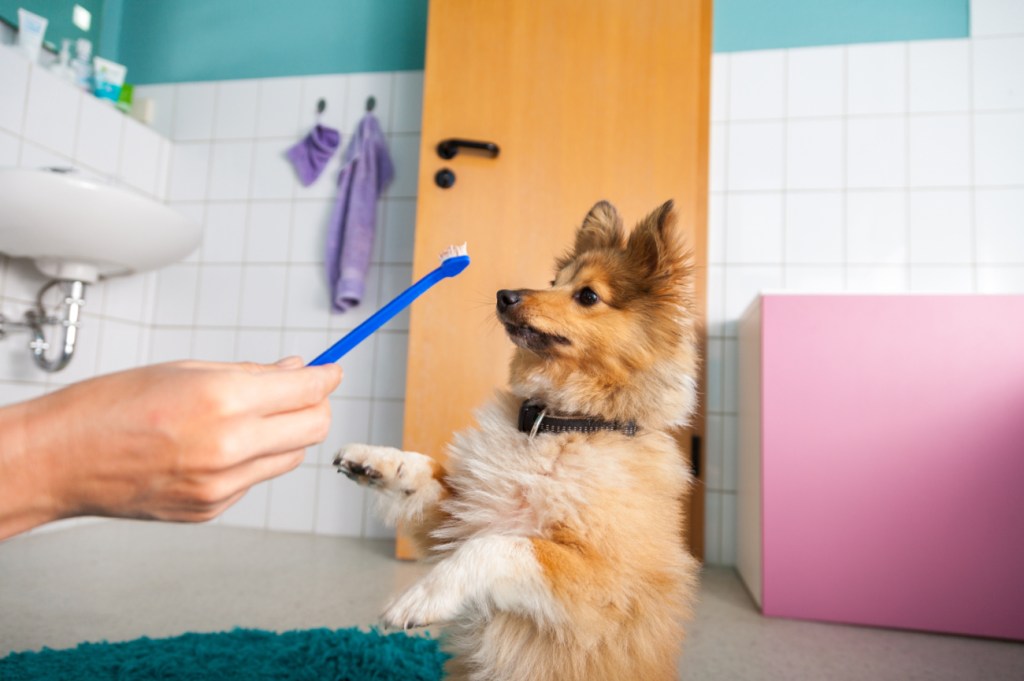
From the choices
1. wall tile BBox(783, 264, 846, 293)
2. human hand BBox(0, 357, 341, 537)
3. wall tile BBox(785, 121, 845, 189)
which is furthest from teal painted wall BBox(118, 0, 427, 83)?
human hand BBox(0, 357, 341, 537)

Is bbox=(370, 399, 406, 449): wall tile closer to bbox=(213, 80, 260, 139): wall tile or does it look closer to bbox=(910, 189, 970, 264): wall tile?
bbox=(213, 80, 260, 139): wall tile

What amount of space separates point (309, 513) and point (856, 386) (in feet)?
8.44

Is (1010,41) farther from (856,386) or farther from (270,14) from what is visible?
(270,14)

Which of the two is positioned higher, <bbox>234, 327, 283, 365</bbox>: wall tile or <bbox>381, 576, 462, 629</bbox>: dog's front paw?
<bbox>234, 327, 283, 365</bbox>: wall tile

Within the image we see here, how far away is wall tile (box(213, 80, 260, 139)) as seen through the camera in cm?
363

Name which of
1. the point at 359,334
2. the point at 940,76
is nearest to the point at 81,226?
the point at 359,334

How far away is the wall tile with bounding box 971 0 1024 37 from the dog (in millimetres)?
2625

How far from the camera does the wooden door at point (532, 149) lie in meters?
2.80

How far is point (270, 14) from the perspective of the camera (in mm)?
3676

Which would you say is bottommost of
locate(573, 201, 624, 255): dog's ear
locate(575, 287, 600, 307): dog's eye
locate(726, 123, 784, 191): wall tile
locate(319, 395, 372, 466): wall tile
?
locate(319, 395, 372, 466): wall tile

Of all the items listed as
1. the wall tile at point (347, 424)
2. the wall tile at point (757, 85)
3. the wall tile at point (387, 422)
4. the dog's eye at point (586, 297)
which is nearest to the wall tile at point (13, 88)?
the wall tile at point (347, 424)

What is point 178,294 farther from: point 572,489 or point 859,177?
point 859,177

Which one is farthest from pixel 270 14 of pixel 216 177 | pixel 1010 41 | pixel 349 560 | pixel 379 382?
pixel 1010 41

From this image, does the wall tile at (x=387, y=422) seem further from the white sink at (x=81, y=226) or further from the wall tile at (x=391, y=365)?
the white sink at (x=81, y=226)
